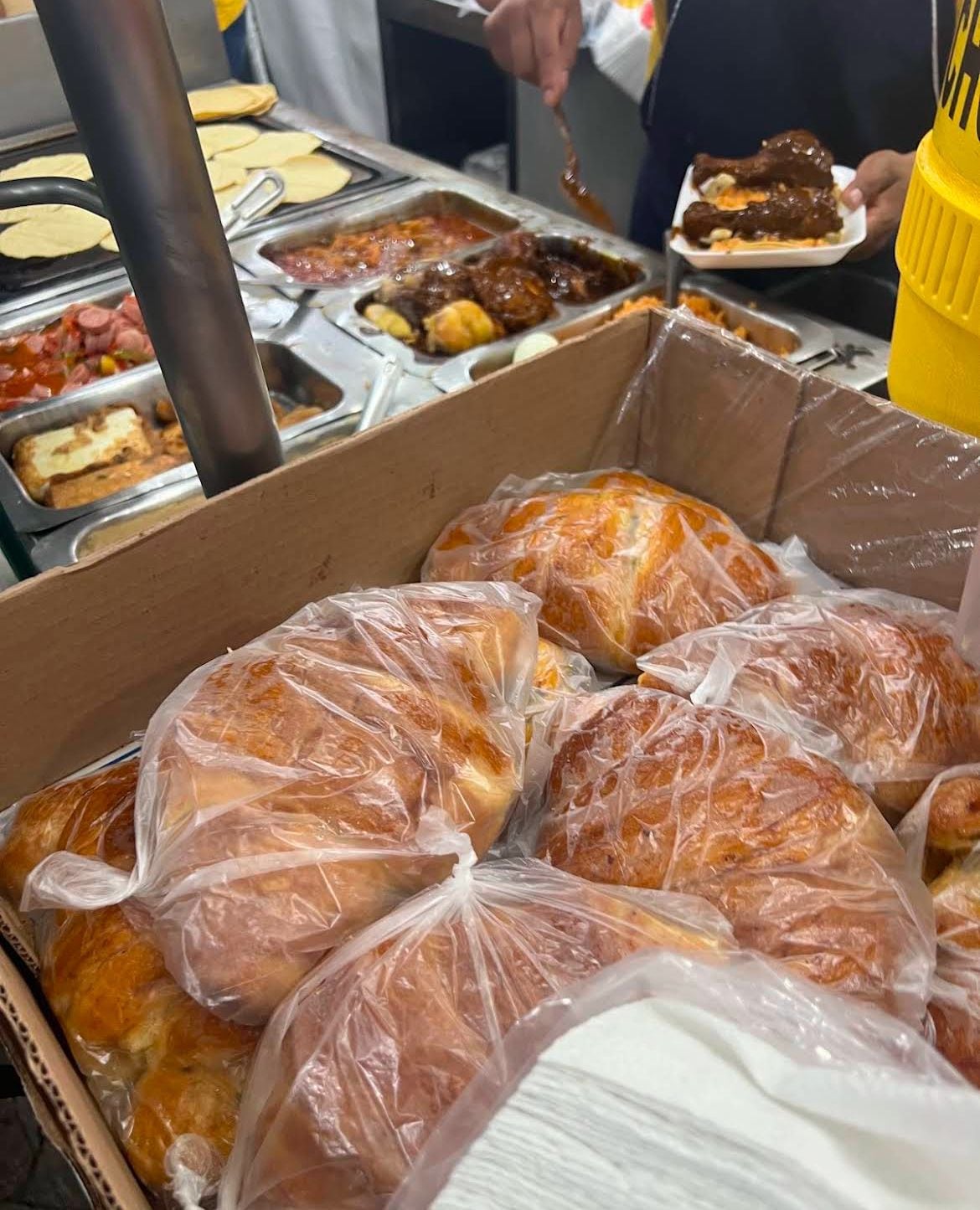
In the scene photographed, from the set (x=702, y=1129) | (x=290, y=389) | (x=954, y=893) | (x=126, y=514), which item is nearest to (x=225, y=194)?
(x=290, y=389)

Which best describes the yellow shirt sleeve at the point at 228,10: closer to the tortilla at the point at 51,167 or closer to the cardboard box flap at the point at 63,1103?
the tortilla at the point at 51,167

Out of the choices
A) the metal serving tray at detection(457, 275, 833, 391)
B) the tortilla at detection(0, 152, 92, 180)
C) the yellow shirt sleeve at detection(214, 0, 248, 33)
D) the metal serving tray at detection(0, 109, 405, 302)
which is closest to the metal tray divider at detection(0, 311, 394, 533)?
the metal serving tray at detection(457, 275, 833, 391)

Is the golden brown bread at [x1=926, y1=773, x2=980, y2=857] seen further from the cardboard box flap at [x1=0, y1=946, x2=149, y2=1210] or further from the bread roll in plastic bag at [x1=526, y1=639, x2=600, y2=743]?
the cardboard box flap at [x1=0, y1=946, x2=149, y2=1210]

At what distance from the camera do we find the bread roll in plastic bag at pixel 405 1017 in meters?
0.55

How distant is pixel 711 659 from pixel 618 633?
0.44 feet

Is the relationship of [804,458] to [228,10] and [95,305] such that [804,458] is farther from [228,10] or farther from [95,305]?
[228,10]

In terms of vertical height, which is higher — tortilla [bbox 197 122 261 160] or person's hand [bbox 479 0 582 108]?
person's hand [bbox 479 0 582 108]

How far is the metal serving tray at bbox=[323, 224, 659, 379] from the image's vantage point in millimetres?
1572

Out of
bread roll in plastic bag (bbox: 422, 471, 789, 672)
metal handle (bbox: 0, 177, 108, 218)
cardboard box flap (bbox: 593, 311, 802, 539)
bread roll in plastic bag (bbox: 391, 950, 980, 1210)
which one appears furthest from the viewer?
cardboard box flap (bbox: 593, 311, 802, 539)

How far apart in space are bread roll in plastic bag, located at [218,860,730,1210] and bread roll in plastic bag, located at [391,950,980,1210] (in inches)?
2.6

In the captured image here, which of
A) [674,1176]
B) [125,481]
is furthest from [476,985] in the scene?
[125,481]

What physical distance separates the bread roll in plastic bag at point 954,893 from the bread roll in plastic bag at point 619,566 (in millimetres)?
310

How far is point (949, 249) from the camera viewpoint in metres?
0.69

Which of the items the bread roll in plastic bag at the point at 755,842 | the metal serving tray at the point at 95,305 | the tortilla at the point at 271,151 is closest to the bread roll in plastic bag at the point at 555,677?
the bread roll in plastic bag at the point at 755,842
